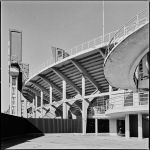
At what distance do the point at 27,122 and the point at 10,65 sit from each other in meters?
19.6

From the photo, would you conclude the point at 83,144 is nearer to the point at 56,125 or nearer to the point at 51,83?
the point at 56,125

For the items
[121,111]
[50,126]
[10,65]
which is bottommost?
[50,126]

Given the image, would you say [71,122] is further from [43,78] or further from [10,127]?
[10,127]

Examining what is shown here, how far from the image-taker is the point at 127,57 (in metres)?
17.5

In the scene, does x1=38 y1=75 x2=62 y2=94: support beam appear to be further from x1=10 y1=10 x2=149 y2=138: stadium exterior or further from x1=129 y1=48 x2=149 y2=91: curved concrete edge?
x1=129 y1=48 x2=149 y2=91: curved concrete edge

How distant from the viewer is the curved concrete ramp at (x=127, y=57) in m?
14.9

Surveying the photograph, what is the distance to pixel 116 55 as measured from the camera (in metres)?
17.7

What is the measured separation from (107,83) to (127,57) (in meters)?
22.5

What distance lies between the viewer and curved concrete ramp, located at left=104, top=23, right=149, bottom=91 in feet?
48.9

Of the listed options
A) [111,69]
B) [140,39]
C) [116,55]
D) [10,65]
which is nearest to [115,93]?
[111,69]

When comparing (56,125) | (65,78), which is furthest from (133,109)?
(65,78)

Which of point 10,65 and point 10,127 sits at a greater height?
point 10,65

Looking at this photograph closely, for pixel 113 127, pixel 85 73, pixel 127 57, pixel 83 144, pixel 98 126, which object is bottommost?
pixel 98 126

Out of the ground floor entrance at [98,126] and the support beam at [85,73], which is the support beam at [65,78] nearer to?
the support beam at [85,73]
